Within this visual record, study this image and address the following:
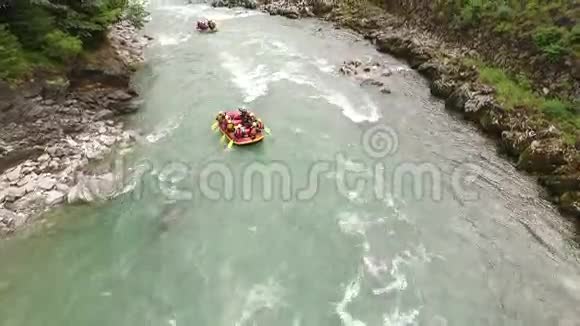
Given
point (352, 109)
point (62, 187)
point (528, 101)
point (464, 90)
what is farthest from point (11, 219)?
Result: point (528, 101)

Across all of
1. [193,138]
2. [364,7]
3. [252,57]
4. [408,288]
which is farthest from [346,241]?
[364,7]

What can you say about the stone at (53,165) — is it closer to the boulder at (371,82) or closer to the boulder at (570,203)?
the boulder at (371,82)

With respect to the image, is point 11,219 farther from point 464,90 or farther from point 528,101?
point 528,101

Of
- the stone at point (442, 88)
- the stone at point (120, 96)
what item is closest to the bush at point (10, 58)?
the stone at point (120, 96)

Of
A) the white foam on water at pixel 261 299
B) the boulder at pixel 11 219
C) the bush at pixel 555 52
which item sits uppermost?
the bush at pixel 555 52

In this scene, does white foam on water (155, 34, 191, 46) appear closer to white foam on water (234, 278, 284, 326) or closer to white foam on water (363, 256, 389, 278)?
white foam on water (234, 278, 284, 326)

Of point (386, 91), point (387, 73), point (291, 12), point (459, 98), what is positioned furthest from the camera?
point (291, 12)

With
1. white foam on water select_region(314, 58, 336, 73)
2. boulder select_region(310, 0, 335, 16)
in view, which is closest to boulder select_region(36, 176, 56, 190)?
white foam on water select_region(314, 58, 336, 73)
